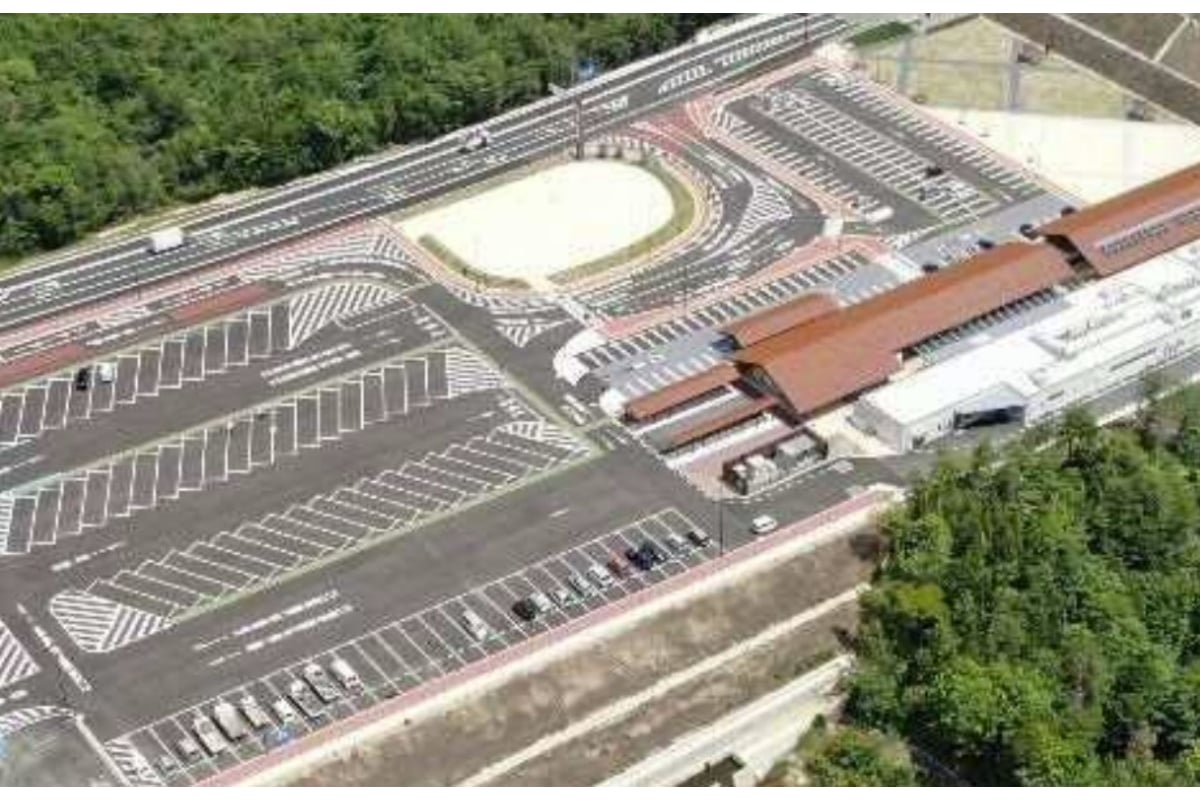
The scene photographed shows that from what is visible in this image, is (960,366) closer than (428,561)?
No

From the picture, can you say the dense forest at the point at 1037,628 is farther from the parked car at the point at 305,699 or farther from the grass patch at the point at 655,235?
the grass patch at the point at 655,235

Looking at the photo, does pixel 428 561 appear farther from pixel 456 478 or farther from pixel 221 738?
pixel 221 738

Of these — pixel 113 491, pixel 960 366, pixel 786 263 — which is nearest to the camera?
pixel 113 491

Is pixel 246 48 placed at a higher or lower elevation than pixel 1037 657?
higher

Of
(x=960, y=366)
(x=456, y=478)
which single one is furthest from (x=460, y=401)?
(x=960, y=366)

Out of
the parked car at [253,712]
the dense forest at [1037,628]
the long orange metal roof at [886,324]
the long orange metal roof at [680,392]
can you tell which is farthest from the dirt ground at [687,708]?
the long orange metal roof at [680,392]

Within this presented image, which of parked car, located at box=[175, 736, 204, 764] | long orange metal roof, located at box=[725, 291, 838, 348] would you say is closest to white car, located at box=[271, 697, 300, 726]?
parked car, located at box=[175, 736, 204, 764]
